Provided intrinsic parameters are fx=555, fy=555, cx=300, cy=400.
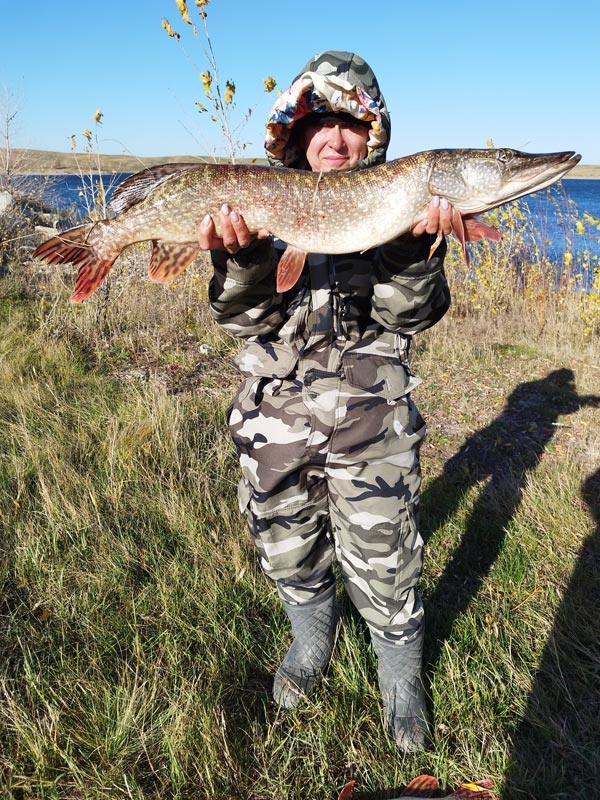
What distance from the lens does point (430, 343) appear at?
6270 mm

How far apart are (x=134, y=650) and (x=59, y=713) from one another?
0.37 m

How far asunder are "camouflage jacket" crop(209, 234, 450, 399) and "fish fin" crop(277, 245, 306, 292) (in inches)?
2.4

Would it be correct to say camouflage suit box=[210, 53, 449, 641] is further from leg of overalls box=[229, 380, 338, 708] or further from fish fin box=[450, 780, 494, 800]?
fish fin box=[450, 780, 494, 800]

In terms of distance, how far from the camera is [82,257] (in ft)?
7.13

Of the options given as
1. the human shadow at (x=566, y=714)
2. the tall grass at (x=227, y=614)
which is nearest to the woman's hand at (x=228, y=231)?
the tall grass at (x=227, y=614)

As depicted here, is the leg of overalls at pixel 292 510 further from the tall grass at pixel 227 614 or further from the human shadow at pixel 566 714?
the human shadow at pixel 566 714

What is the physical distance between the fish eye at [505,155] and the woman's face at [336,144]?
0.61m

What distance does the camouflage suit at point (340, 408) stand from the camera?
2035 mm

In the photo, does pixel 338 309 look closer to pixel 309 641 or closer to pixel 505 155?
pixel 505 155

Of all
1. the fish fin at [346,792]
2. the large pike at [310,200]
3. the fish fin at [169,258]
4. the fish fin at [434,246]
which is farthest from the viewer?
the fish fin at [169,258]

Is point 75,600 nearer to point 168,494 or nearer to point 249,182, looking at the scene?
point 168,494

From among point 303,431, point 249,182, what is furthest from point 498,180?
point 303,431

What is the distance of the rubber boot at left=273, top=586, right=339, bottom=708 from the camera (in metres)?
2.33

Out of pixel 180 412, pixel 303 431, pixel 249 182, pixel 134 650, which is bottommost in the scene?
pixel 134 650
